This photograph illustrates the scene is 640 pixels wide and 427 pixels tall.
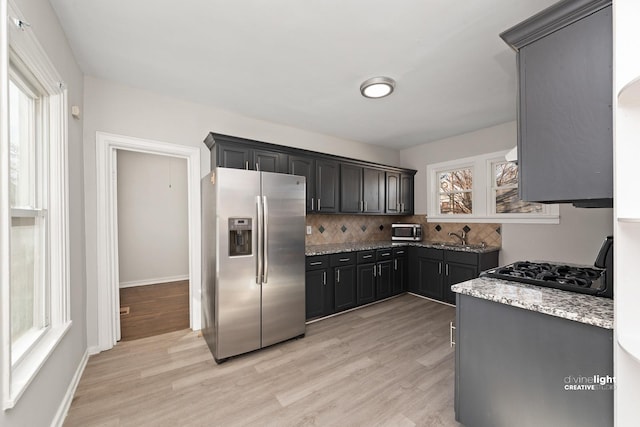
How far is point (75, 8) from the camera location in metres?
1.66

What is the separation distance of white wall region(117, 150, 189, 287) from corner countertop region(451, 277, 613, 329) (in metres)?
5.40

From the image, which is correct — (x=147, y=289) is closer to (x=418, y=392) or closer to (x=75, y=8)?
(x=75, y=8)

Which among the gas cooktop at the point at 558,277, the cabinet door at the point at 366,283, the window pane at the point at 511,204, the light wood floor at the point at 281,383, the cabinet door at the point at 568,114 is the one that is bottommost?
the light wood floor at the point at 281,383

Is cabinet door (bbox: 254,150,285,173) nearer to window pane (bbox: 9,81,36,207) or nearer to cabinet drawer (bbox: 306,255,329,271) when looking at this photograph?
cabinet drawer (bbox: 306,255,329,271)

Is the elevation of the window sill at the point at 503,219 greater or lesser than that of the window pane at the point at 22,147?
lesser

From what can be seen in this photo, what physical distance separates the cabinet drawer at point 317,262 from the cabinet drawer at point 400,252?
1.38 metres

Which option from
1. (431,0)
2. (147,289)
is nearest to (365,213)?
(431,0)

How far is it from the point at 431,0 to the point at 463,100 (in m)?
1.68

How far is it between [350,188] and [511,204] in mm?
2328

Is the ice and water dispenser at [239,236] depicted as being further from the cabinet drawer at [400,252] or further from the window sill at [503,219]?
the window sill at [503,219]

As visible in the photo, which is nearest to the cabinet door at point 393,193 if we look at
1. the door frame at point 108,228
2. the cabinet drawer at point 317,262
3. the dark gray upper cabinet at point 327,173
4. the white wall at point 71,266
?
the dark gray upper cabinet at point 327,173

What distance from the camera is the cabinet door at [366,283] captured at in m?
3.74

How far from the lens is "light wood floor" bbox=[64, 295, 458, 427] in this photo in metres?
1.75

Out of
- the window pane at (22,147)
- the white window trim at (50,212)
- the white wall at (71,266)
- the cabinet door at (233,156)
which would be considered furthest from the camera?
the cabinet door at (233,156)
